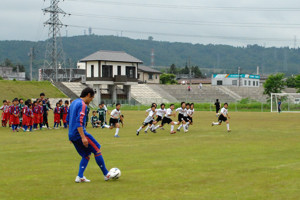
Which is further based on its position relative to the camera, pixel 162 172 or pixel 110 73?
pixel 110 73

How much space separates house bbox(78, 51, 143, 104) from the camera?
74.1 meters

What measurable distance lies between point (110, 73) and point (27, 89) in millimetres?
14694

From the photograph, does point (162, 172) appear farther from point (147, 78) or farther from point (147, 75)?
point (147, 75)

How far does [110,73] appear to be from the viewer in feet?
247

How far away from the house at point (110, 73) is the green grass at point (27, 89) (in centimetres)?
612

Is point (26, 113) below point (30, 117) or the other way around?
the other way around

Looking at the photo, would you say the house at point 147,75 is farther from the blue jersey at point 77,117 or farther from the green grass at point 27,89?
the blue jersey at point 77,117

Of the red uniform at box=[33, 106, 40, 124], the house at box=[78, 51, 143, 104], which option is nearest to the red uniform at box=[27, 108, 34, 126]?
the red uniform at box=[33, 106, 40, 124]

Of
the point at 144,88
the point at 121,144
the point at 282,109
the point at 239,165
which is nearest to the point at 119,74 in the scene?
the point at 144,88

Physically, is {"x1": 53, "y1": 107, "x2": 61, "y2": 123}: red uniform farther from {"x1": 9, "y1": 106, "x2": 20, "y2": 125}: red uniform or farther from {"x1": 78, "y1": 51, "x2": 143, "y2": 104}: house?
{"x1": 78, "y1": 51, "x2": 143, "y2": 104}: house

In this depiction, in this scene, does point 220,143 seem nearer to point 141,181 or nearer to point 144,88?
point 141,181

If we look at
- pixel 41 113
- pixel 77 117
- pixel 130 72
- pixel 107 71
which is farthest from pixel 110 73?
pixel 77 117

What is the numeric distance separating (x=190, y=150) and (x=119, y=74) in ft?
202

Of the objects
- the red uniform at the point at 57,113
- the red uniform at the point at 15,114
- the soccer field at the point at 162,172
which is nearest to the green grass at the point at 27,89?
the red uniform at the point at 57,113
